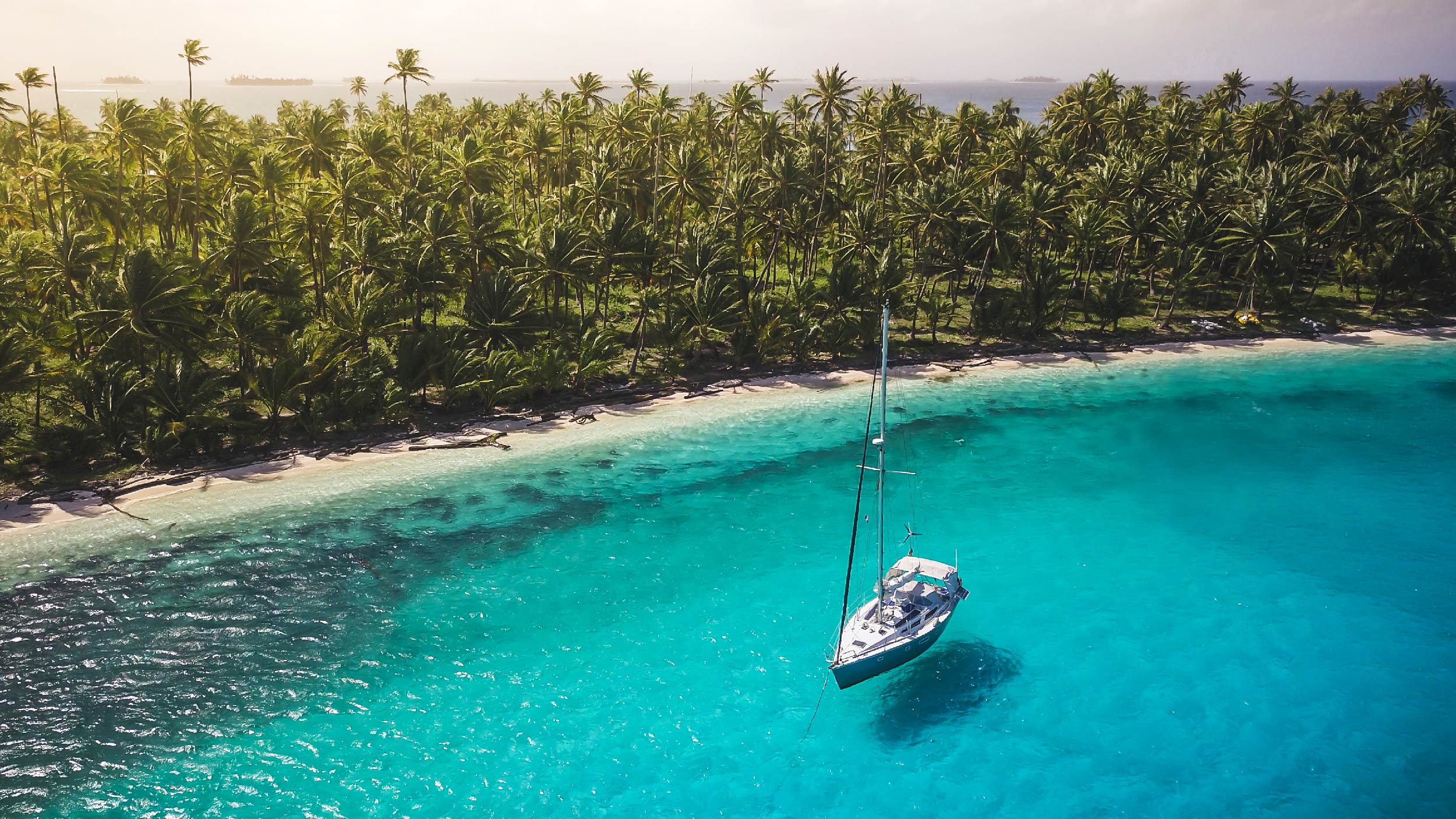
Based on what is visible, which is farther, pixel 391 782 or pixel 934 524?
pixel 934 524

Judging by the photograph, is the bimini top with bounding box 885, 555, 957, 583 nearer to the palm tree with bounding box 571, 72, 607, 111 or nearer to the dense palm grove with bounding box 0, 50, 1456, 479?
the dense palm grove with bounding box 0, 50, 1456, 479

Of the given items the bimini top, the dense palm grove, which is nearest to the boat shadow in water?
the bimini top

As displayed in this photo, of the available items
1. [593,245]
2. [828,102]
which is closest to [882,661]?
[593,245]

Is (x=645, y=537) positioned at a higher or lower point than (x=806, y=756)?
higher

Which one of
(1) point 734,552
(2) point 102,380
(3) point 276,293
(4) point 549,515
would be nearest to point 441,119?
(3) point 276,293

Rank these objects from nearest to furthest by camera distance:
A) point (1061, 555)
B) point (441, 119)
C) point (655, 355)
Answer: point (1061, 555), point (655, 355), point (441, 119)

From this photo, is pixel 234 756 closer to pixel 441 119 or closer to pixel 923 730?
pixel 923 730

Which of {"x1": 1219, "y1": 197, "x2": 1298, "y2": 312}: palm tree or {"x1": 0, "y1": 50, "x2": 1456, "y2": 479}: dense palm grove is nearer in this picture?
{"x1": 0, "y1": 50, "x2": 1456, "y2": 479}: dense palm grove
